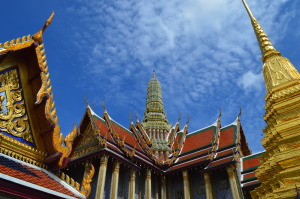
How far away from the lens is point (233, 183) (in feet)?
45.8

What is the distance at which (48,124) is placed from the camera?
3.37m

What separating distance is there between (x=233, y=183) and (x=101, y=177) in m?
7.14

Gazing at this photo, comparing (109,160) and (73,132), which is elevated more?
(109,160)

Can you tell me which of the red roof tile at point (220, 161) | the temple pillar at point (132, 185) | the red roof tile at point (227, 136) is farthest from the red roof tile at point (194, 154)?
the temple pillar at point (132, 185)

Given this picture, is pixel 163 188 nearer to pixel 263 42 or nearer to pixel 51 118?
pixel 263 42

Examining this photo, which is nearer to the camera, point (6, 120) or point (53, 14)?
point (6, 120)

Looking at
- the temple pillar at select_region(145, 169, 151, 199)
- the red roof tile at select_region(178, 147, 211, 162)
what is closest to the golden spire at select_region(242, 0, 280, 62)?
the red roof tile at select_region(178, 147, 211, 162)

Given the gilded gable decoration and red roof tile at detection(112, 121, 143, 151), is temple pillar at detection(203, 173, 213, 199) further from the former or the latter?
the gilded gable decoration

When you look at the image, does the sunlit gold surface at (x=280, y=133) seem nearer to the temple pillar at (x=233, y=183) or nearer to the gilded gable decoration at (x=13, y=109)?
the temple pillar at (x=233, y=183)

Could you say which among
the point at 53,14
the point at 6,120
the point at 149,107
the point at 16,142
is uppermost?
the point at 149,107

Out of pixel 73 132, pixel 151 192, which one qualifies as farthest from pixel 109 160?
pixel 73 132

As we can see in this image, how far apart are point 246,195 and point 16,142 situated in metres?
14.4

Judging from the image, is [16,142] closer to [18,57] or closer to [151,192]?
[18,57]

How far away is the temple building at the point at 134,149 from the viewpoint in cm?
314
